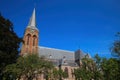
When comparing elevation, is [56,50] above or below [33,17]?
below

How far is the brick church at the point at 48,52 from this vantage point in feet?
200

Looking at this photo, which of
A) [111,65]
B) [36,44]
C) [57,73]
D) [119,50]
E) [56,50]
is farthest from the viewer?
[56,50]

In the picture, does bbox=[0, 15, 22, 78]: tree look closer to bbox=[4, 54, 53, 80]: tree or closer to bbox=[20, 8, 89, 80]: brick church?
bbox=[4, 54, 53, 80]: tree

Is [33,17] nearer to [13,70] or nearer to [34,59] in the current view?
[34,59]

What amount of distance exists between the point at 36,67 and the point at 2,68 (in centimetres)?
967

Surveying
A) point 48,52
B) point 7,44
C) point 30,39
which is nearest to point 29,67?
point 7,44

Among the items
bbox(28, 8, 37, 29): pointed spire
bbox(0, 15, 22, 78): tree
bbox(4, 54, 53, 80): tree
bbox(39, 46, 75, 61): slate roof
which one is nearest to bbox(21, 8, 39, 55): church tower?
bbox(28, 8, 37, 29): pointed spire

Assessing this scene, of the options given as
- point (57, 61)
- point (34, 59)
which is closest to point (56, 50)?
point (57, 61)

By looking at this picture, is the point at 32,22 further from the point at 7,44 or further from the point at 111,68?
the point at 111,68

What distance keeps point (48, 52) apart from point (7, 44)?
1459 inches

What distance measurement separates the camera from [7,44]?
2820cm

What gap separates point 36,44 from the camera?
62750 millimetres

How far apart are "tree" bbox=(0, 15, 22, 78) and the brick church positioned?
28854mm

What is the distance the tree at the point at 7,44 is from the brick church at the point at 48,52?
2885cm
